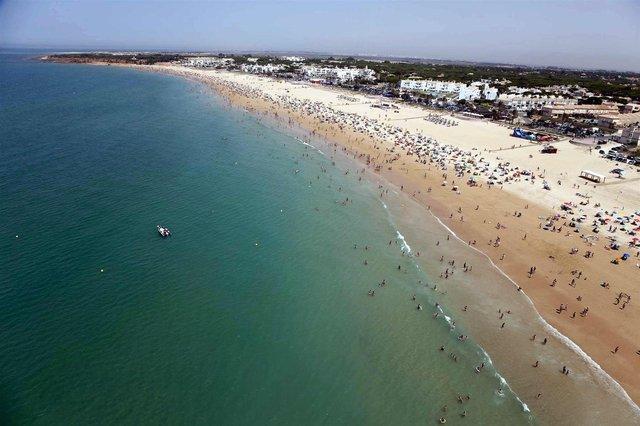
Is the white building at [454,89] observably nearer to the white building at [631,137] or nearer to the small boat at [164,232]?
the white building at [631,137]

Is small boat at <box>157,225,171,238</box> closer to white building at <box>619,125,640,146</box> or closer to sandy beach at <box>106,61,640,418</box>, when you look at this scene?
sandy beach at <box>106,61,640,418</box>

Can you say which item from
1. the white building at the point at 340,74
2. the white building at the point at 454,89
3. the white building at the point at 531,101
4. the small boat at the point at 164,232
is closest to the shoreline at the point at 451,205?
the small boat at the point at 164,232

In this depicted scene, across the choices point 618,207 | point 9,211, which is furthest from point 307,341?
point 618,207

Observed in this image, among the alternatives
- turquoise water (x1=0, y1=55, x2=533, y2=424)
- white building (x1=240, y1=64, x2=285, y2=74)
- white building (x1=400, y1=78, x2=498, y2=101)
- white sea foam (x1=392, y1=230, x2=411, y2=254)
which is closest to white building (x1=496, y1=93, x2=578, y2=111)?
white building (x1=400, y1=78, x2=498, y2=101)

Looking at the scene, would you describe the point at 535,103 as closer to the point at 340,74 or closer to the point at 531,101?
the point at 531,101

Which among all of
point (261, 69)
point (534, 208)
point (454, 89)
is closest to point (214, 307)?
point (534, 208)

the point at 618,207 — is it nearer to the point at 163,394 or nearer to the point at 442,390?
the point at 442,390
